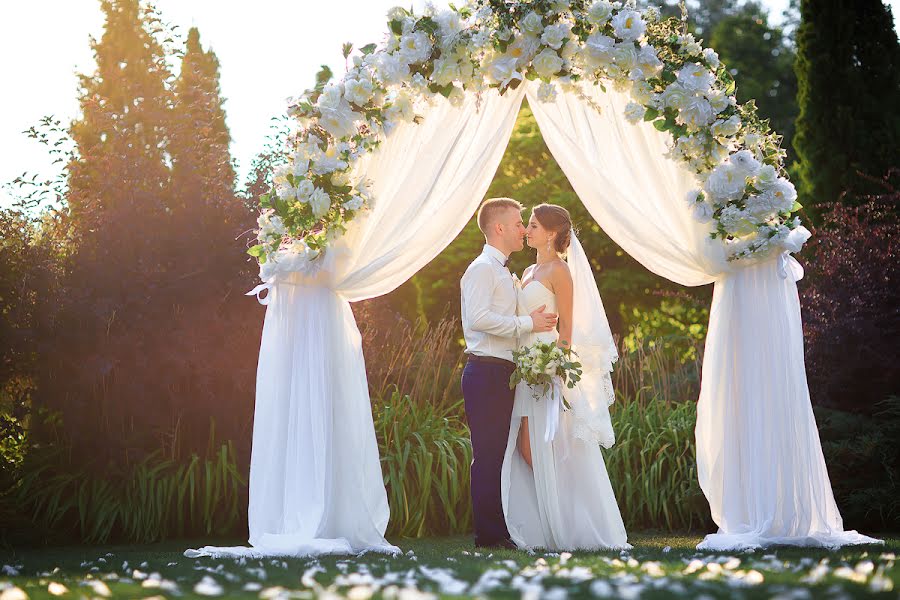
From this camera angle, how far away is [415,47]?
5566mm

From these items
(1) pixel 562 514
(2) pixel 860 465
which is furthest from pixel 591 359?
(2) pixel 860 465

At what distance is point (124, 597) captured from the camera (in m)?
3.35

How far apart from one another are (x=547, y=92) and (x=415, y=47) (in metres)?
0.78

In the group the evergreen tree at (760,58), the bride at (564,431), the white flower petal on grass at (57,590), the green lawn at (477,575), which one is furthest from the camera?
the evergreen tree at (760,58)

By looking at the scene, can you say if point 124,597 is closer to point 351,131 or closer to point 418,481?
point 351,131

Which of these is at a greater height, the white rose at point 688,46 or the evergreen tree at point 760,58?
the evergreen tree at point 760,58

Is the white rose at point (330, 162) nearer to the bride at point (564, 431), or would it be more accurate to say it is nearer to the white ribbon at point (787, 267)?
the bride at point (564, 431)

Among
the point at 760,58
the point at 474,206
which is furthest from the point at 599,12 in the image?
the point at 760,58

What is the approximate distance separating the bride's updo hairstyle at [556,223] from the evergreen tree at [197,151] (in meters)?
2.70

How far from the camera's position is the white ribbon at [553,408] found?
216 inches

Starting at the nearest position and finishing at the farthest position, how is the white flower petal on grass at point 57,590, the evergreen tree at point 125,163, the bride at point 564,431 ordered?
the white flower petal on grass at point 57,590 → the bride at point 564,431 → the evergreen tree at point 125,163

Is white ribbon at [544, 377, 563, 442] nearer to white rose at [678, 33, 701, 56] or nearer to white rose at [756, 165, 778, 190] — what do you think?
white rose at [756, 165, 778, 190]

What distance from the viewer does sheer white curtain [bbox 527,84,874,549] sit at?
535 cm

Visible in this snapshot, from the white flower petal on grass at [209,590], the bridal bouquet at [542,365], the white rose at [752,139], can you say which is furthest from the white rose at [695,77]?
the white flower petal on grass at [209,590]
